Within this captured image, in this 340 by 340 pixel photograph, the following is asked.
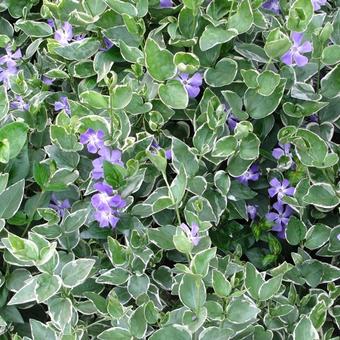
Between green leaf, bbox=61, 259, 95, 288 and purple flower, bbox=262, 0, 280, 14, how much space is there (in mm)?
779

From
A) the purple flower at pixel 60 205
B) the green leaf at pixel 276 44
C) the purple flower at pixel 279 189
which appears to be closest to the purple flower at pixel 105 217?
the purple flower at pixel 60 205

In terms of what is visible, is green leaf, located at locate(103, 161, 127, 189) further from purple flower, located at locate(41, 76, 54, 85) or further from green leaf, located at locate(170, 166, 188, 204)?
purple flower, located at locate(41, 76, 54, 85)

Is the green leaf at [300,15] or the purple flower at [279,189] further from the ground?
the green leaf at [300,15]

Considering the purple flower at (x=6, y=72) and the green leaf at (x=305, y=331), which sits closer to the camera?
the green leaf at (x=305, y=331)

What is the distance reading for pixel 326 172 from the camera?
4.89 feet

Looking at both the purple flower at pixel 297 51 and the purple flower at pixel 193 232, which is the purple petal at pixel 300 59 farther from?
the purple flower at pixel 193 232

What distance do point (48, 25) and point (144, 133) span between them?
39 centimetres

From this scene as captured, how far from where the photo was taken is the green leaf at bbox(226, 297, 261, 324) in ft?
4.15

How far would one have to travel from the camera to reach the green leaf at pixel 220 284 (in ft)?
4.15

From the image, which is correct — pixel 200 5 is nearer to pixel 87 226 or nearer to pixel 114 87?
pixel 114 87

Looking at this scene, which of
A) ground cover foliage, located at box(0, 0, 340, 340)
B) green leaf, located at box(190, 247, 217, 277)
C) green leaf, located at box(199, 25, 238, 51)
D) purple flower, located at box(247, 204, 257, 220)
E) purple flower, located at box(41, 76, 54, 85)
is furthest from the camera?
purple flower, located at box(41, 76, 54, 85)

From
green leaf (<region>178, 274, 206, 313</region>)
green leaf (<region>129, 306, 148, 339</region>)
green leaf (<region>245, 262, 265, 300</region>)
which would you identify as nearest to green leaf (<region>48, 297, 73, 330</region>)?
green leaf (<region>129, 306, 148, 339</region>)

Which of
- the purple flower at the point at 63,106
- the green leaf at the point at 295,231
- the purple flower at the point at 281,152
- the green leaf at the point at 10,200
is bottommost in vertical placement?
the green leaf at the point at 295,231

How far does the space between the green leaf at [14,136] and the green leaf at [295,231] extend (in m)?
0.59
